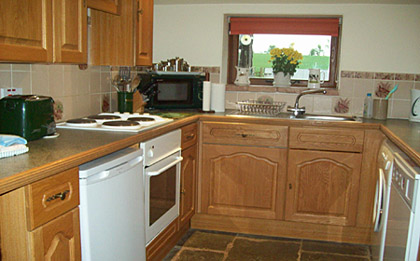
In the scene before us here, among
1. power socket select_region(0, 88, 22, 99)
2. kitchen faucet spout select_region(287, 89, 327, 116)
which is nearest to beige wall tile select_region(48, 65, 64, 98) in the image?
power socket select_region(0, 88, 22, 99)

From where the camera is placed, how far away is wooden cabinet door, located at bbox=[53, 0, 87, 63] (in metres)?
1.91

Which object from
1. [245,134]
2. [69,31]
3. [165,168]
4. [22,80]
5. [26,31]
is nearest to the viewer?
[26,31]

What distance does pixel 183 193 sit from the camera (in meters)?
2.95

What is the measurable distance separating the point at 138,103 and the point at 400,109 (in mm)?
2142

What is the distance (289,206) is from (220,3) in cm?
183

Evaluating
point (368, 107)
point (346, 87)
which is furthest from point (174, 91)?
point (368, 107)

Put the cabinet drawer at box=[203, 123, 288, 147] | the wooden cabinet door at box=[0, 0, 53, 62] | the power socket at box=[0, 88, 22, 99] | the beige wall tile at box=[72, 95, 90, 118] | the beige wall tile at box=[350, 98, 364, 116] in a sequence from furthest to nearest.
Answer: the beige wall tile at box=[350, 98, 364, 116], the cabinet drawer at box=[203, 123, 288, 147], the beige wall tile at box=[72, 95, 90, 118], the power socket at box=[0, 88, 22, 99], the wooden cabinet door at box=[0, 0, 53, 62]

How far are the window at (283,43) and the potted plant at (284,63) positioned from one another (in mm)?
133

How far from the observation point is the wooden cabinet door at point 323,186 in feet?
10.0

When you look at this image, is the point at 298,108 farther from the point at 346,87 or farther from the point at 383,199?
the point at 383,199

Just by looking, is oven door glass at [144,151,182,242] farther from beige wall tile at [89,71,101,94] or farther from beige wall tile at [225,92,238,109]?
beige wall tile at [225,92,238,109]

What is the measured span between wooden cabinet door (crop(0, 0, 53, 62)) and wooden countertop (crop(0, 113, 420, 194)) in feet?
1.21

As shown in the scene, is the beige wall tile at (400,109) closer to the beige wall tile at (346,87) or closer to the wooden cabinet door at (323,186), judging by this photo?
the beige wall tile at (346,87)

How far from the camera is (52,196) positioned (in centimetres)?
143
